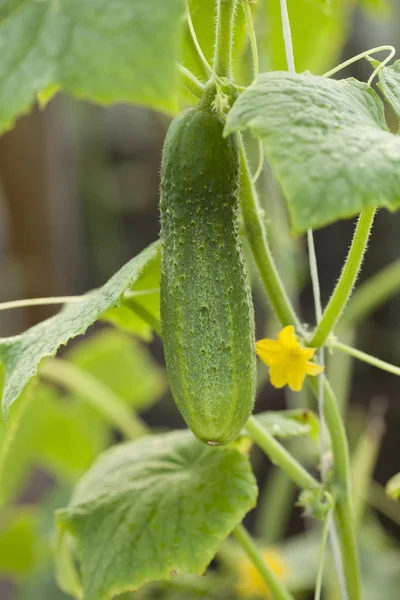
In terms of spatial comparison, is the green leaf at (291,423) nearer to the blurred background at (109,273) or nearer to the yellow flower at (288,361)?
the yellow flower at (288,361)

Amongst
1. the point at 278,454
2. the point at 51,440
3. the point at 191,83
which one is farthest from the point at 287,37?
the point at 51,440

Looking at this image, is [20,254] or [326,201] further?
[20,254]

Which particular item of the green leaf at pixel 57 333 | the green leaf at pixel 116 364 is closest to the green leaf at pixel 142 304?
the green leaf at pixel 57 333

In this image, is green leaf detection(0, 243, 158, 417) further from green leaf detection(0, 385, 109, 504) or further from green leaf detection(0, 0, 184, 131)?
green leaf detection(0, 385, 109, 504)

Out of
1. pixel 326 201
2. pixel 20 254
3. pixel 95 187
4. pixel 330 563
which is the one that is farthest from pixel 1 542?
pixel 95 187

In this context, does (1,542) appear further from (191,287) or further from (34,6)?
(34,6)

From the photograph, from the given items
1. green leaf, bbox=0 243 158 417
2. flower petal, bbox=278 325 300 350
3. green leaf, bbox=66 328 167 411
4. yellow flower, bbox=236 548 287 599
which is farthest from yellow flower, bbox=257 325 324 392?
green leaf, bbox=66 328 167 411
